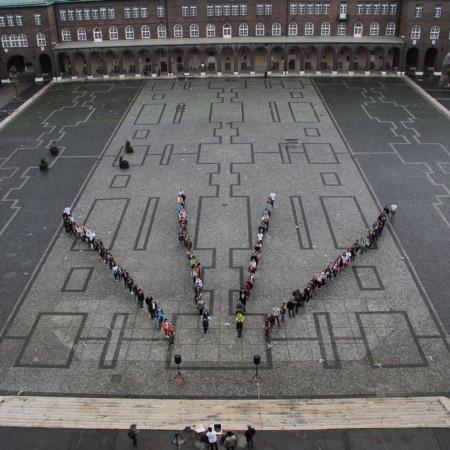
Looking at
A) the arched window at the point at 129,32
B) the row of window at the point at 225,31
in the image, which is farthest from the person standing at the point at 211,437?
the arched window at the point at 129,32

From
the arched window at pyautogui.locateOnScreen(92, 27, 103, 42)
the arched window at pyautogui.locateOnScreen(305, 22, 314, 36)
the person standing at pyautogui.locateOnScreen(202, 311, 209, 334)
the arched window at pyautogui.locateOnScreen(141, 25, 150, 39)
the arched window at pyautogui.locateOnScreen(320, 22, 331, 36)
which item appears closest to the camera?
the person standing at pyautogui.locateOnScreen(202, 311, 209, 334)

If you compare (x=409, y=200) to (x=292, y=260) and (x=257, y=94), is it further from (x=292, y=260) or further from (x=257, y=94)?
(x=257, y=94)

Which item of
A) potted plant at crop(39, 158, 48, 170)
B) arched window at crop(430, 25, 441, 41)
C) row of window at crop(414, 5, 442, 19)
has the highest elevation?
row of window at crop(414, 5, 442, 19)

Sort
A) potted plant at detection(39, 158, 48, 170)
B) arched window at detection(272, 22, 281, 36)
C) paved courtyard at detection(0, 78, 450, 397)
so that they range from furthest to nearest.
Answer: arched window at detection(272, 22, 281, 36)
potted plant at detection(39, 158, 48, 170)
paved courtyard at detection(0, 78, 450, 397)

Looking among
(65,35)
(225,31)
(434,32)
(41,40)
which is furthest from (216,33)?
(434,32)

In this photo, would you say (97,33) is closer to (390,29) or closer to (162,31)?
(162,31)

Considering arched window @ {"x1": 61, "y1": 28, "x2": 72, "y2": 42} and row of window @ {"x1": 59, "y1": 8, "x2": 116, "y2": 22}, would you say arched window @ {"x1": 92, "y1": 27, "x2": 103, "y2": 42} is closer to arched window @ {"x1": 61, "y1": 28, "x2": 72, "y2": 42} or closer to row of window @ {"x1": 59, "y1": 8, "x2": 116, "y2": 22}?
row of window @ {"x1": 59, "y1": 8, "x2": 116, "y2": 22}

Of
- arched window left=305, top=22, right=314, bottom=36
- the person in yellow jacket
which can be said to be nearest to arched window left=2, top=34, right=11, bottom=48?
arched window left=305, top=22, right=314, bottom=36

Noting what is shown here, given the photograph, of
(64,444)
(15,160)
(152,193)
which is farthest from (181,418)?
(15,160)
